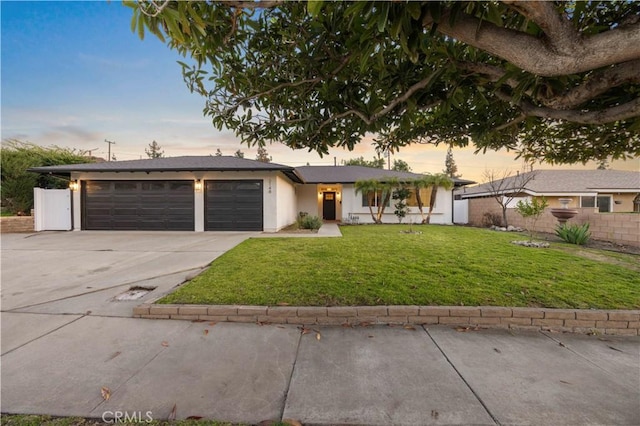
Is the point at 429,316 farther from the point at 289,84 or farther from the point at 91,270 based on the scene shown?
the point at 91,270

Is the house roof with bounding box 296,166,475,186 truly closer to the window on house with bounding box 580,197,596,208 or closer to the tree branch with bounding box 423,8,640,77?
the window on house with bounding box 580,197,596,208

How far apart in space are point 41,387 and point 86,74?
11.9 meters

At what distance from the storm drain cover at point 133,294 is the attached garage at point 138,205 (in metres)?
7.93

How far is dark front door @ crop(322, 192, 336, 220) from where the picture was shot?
60.1ft

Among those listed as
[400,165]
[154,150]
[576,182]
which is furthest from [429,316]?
[154,150]

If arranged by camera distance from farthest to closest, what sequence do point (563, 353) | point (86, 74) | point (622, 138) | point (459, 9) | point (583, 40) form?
point (86, 74) → point (622, 138) → point (563, 353) → point (459, 9) → point (583, 40)

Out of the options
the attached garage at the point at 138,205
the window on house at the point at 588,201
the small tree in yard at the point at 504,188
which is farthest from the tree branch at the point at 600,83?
the window on house at the point at 588,201

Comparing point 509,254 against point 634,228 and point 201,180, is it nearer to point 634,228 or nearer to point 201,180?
point 634,228

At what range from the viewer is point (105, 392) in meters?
2.01

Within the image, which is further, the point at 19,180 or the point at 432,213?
the point at 432,213

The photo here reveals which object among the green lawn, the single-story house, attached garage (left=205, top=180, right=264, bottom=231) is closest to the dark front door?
the single-story house

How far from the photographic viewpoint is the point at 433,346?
8.84 ft

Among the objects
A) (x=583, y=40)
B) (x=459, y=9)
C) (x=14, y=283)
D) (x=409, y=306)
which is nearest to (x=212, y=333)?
(x=409, y=306)

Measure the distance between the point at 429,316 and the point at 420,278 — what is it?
1247mm
